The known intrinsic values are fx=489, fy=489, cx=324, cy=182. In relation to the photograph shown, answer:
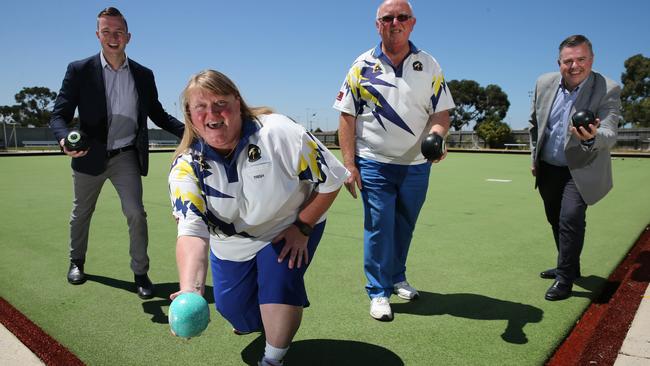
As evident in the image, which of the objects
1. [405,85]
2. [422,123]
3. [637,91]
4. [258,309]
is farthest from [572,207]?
[637,91]

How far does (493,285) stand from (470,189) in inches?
257

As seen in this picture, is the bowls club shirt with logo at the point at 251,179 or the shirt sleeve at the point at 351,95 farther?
the shirt sleeve at the point at 351,95

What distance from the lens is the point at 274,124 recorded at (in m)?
2.31

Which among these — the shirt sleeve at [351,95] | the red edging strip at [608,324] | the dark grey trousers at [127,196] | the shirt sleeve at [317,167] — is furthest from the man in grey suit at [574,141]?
the dark grey trousers at [127,196]

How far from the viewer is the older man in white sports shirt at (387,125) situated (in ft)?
10.6

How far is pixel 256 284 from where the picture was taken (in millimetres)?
2547

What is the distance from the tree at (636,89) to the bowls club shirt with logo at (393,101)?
54.3m

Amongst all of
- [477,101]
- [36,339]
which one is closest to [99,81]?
[36,339]

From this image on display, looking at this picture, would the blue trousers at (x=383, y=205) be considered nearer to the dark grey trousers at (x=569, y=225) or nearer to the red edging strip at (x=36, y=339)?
the dark grey trousers at (x=569, y=225)

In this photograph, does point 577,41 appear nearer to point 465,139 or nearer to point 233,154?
point 233,154

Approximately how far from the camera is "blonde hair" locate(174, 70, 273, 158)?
2125 millimetres

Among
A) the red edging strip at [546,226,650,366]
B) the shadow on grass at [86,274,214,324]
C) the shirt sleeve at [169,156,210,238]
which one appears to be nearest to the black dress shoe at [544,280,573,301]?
the red edging strip at [546,226,650,366]

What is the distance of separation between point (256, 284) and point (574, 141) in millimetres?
2564

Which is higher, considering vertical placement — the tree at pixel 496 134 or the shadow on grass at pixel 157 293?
the shadow on grass at pixel 157 293
